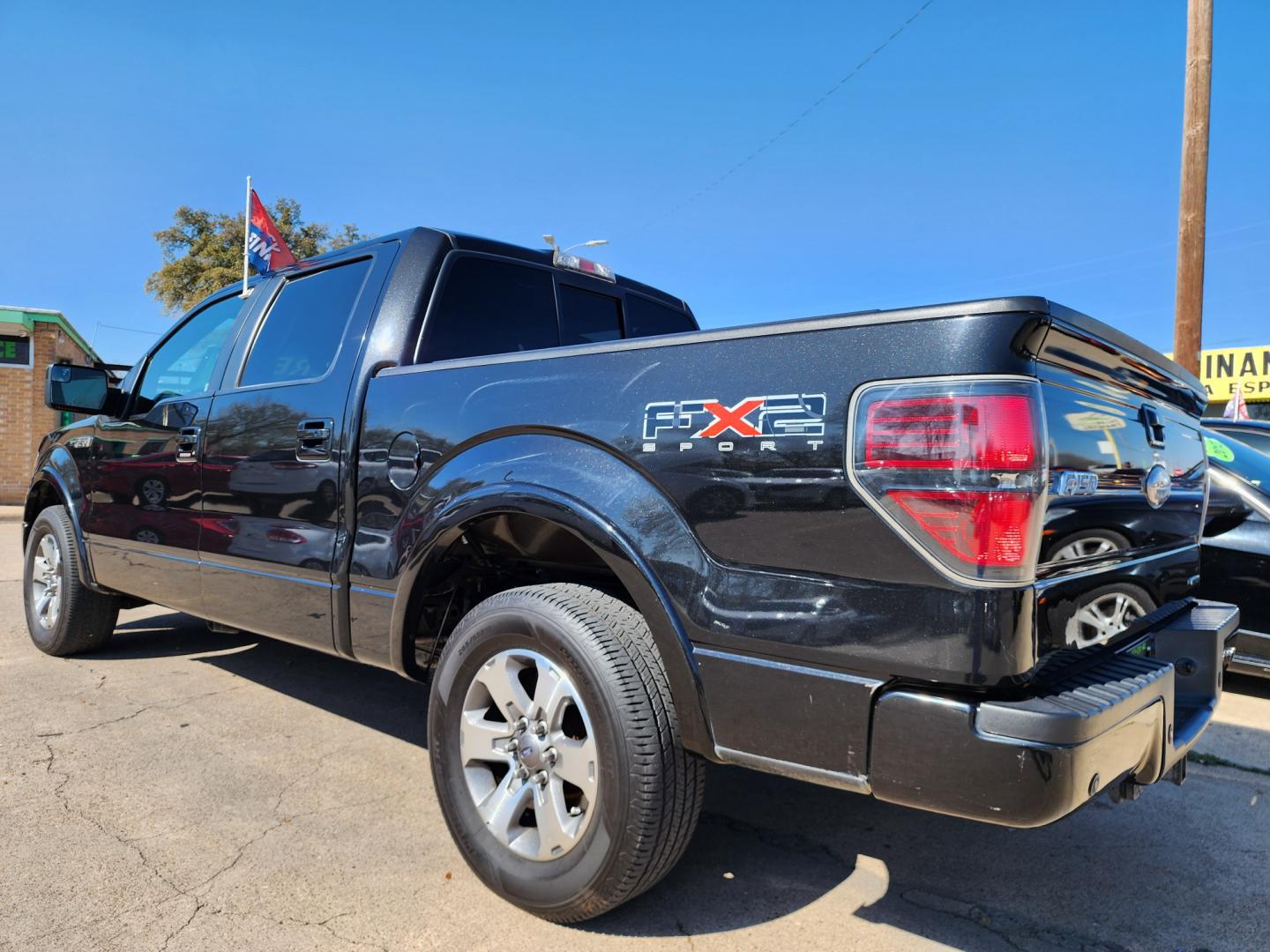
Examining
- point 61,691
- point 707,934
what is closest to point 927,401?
point 707,934

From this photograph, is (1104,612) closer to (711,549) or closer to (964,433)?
(964,433)

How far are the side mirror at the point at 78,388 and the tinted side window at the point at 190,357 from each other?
0.19 meters

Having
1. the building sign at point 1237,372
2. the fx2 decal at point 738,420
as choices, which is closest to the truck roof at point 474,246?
the fx2 decal at point 738,420

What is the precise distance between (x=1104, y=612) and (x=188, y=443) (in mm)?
3533

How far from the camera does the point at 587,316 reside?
3.87 meters

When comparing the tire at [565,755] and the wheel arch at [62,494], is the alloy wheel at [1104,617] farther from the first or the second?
the wheel arch at [62,494]

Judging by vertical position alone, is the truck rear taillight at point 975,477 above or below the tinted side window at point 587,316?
below

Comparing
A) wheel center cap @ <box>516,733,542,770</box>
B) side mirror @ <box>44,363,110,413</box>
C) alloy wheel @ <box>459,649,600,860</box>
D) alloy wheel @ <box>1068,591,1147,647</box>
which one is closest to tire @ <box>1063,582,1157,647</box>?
alloy wheel @ <box>1068,591,1147,647</box>

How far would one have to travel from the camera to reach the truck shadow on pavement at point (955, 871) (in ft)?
7.77

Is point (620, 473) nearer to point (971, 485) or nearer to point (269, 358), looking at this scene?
point (971, 485)

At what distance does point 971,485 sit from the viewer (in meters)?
1.67

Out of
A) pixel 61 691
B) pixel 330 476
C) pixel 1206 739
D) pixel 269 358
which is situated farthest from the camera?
pixel 61 691

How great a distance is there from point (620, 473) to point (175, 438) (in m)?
2.60

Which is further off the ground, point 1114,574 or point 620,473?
point 620,473
